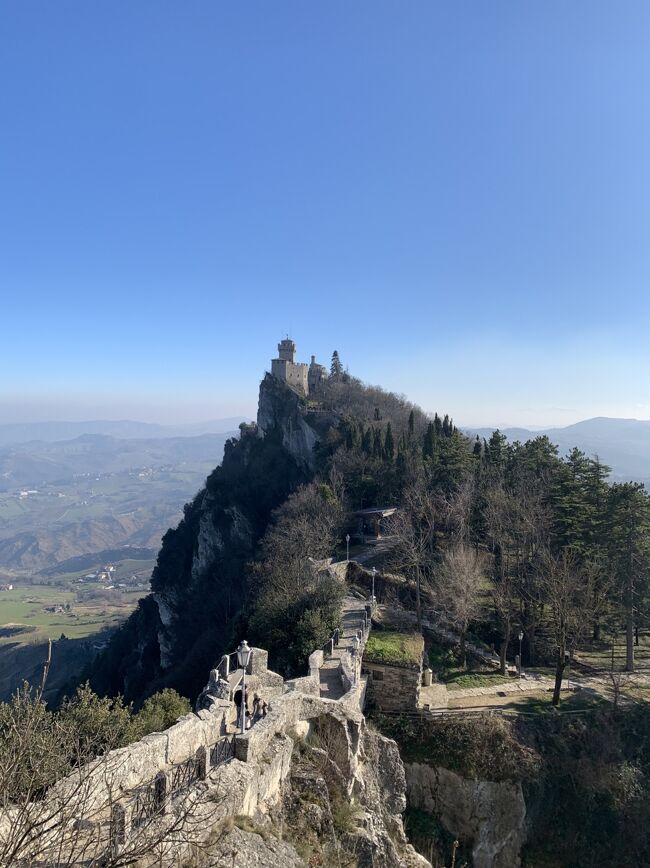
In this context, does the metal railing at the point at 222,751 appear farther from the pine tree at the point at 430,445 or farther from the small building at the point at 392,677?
the pine tree at the point at 430,445

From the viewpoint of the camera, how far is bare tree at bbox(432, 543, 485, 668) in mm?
22953

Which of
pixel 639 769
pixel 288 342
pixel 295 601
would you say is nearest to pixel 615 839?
pixel 639 769

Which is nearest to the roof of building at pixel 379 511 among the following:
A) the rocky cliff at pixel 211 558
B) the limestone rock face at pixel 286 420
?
the rocky cliff at pixel 211 558

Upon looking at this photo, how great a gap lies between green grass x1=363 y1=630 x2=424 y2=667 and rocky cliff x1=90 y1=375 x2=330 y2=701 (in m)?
18.9

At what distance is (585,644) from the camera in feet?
85.3

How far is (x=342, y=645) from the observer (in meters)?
20.7

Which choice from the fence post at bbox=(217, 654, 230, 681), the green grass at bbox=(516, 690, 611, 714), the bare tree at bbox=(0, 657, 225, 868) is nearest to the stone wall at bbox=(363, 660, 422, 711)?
the green grass at bbox=(516, 690, 611, 714)

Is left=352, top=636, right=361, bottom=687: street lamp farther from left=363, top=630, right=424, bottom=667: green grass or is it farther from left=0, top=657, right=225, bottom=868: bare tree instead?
left=0, top=657, right=225, bottom=868: bare tree

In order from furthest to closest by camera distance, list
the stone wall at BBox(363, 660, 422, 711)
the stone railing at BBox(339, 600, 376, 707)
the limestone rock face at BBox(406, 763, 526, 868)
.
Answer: the stone wall at BBox(363, 660, 422, 711), the stone railing at BBox(339, 600, 376, 707), the limestone rock face at BBox(406, 763, 526, 868)

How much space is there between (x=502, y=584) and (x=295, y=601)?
33.3ft

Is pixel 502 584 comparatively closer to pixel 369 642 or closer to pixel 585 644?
pixel 585 644

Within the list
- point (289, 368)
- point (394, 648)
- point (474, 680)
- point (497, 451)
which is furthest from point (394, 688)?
point (289, 368)

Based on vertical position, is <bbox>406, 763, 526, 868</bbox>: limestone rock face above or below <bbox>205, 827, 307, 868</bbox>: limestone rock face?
below

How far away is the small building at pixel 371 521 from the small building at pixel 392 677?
776 inches
